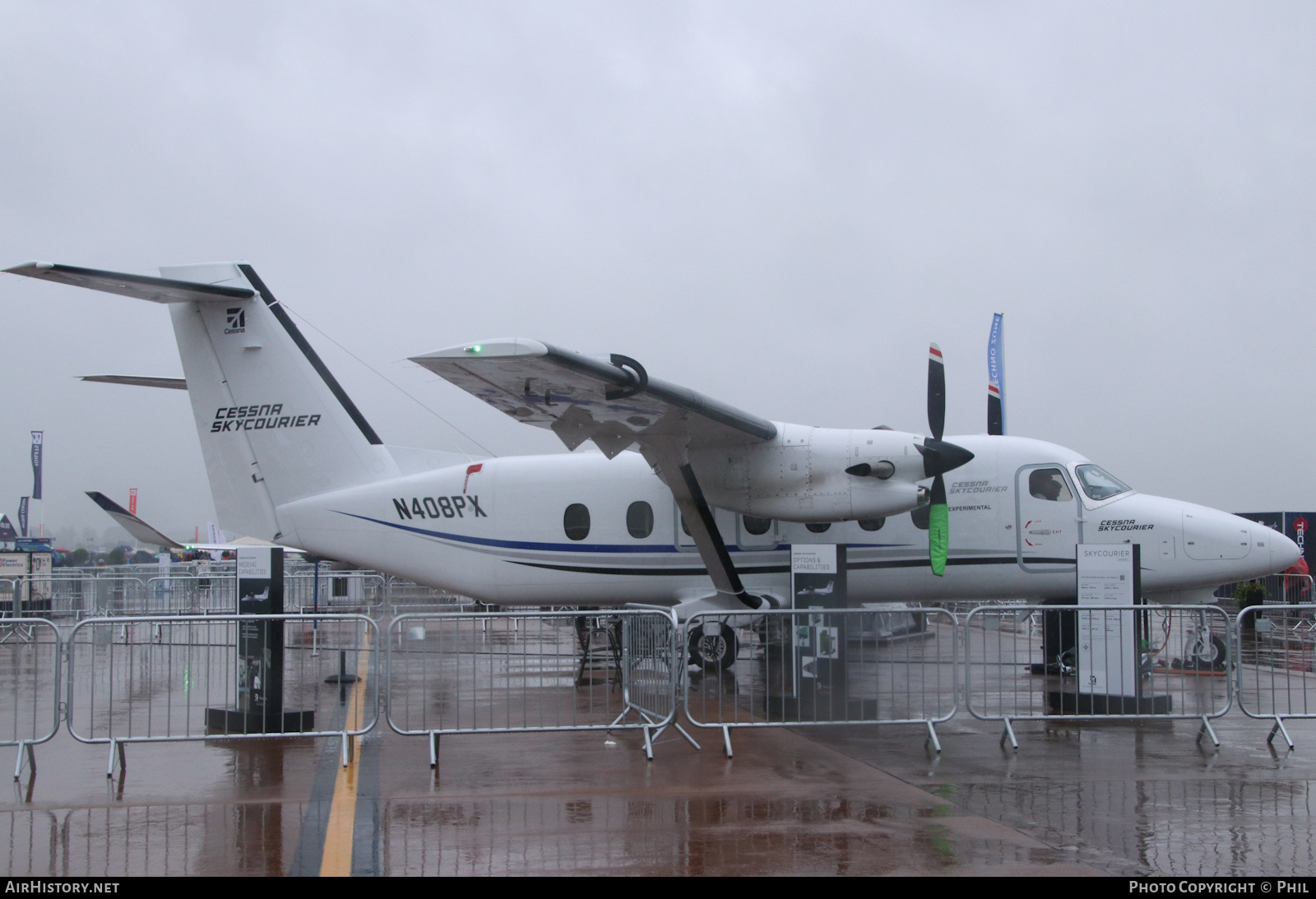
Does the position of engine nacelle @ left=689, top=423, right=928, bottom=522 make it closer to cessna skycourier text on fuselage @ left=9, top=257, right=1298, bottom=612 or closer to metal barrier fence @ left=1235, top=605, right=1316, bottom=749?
cessna skycourier text on fuselage @ left=9, top=257, right=1298, bottom=612

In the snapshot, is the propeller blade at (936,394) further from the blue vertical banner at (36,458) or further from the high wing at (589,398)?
the blue vertical banner at (36,458)

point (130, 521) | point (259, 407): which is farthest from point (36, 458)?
point (259, 407)

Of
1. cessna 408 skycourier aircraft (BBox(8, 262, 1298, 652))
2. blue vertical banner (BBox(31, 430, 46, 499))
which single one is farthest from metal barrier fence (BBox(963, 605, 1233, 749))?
blue vertical banner (BBox(31, 430, 46, 499))

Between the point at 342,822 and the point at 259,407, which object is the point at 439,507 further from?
the point at 342,822

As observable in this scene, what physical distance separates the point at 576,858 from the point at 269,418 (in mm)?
10639

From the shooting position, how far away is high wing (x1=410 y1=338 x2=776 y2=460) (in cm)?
962

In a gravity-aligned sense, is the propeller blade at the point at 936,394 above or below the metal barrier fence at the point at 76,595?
above

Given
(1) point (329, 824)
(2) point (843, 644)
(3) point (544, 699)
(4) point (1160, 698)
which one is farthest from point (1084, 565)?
(1) point (329, 824)

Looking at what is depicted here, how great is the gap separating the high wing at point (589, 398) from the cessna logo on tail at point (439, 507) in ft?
8.46

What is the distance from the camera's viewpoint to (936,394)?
42.7ft

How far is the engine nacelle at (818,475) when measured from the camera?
12156 millimetres

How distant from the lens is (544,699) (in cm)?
1095

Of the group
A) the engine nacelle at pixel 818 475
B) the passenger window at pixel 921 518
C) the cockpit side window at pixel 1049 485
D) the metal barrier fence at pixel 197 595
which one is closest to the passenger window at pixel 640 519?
the engine nacelle at pixel 818 475
